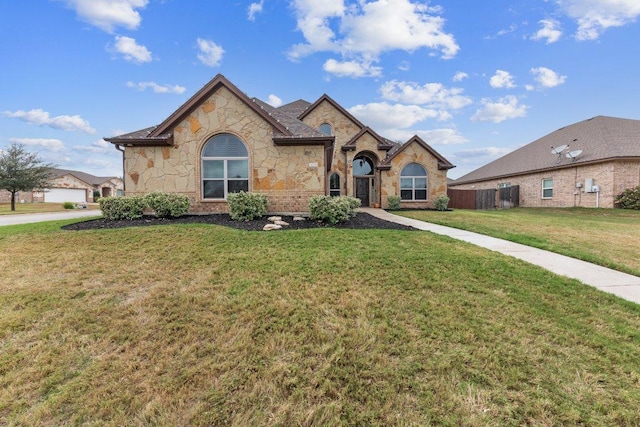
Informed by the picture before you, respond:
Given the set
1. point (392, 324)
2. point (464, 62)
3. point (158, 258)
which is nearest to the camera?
point (392, 324)

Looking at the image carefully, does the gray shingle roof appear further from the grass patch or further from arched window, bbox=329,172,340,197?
the grass patch

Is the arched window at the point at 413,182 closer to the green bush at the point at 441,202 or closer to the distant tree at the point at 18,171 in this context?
the green bush at the point at 441,202

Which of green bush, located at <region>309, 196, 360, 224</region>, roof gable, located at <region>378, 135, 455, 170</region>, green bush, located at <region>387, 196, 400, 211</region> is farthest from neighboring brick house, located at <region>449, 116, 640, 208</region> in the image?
green bush, located at <region>309, 196, 360, 224</region>

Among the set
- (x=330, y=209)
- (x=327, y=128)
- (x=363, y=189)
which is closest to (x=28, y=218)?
(x=330, y=209)

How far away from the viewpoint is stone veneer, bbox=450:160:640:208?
57.1 ft

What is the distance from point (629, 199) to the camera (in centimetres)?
1703

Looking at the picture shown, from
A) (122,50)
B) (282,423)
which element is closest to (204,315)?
(282,423)

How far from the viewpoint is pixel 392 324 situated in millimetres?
3469

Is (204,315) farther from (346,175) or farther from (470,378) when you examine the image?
(346,175)

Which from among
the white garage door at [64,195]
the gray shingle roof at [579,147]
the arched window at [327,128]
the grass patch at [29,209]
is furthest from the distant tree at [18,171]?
the gray shingle roof at [579,147]

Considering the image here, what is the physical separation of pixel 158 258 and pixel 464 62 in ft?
62.1

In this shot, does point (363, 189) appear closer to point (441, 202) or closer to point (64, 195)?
point (441, 202)

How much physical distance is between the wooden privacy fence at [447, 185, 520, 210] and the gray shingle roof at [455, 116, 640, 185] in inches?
89.2

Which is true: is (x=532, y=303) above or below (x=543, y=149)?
below
